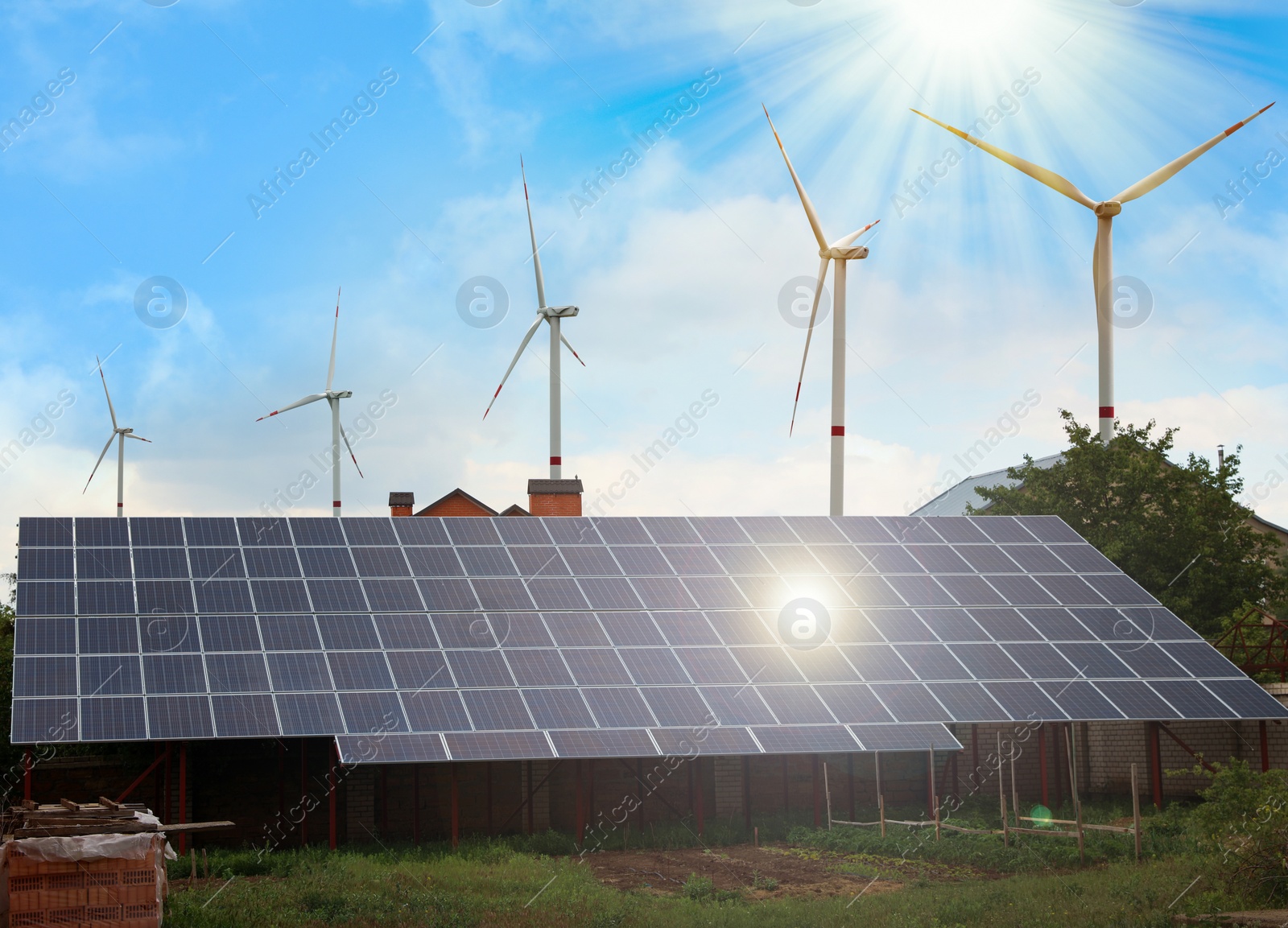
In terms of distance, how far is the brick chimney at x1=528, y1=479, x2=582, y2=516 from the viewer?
139ft

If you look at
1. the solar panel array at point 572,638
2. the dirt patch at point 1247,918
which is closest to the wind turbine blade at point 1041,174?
the solar panel array at point 572,638

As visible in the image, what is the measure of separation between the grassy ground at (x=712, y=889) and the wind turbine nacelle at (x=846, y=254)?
86.6 ft

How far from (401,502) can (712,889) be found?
2868 centimetres

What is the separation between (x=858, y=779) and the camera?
33.8 m

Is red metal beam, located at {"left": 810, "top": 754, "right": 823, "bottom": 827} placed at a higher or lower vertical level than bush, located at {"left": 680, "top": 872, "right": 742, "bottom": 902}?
higher

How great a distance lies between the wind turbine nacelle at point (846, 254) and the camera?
49.5m

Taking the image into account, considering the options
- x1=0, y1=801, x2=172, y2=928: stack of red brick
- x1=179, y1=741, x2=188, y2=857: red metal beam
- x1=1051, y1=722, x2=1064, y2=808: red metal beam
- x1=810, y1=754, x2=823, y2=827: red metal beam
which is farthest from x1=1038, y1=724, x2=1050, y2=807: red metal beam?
x1=0, y1=801, x2=172, y2=928: stack of red brick

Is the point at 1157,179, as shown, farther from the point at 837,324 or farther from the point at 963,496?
the point at 963,496

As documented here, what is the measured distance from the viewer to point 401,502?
162 ft

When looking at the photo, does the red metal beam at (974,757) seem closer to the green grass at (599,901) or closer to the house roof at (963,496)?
the green grass at (599,901)

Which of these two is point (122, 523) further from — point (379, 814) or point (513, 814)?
point (513, 814)

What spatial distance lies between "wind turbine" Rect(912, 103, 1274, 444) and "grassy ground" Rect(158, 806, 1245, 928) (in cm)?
2670

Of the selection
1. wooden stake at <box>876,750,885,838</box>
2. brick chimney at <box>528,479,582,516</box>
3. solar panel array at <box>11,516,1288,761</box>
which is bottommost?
wooden stake at <box>876,750,885,838</box>

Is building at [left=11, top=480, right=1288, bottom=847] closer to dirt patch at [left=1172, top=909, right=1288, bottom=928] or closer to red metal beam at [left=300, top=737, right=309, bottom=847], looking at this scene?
red metal beam at [left=300, top=737, right=309, bottom=847]
